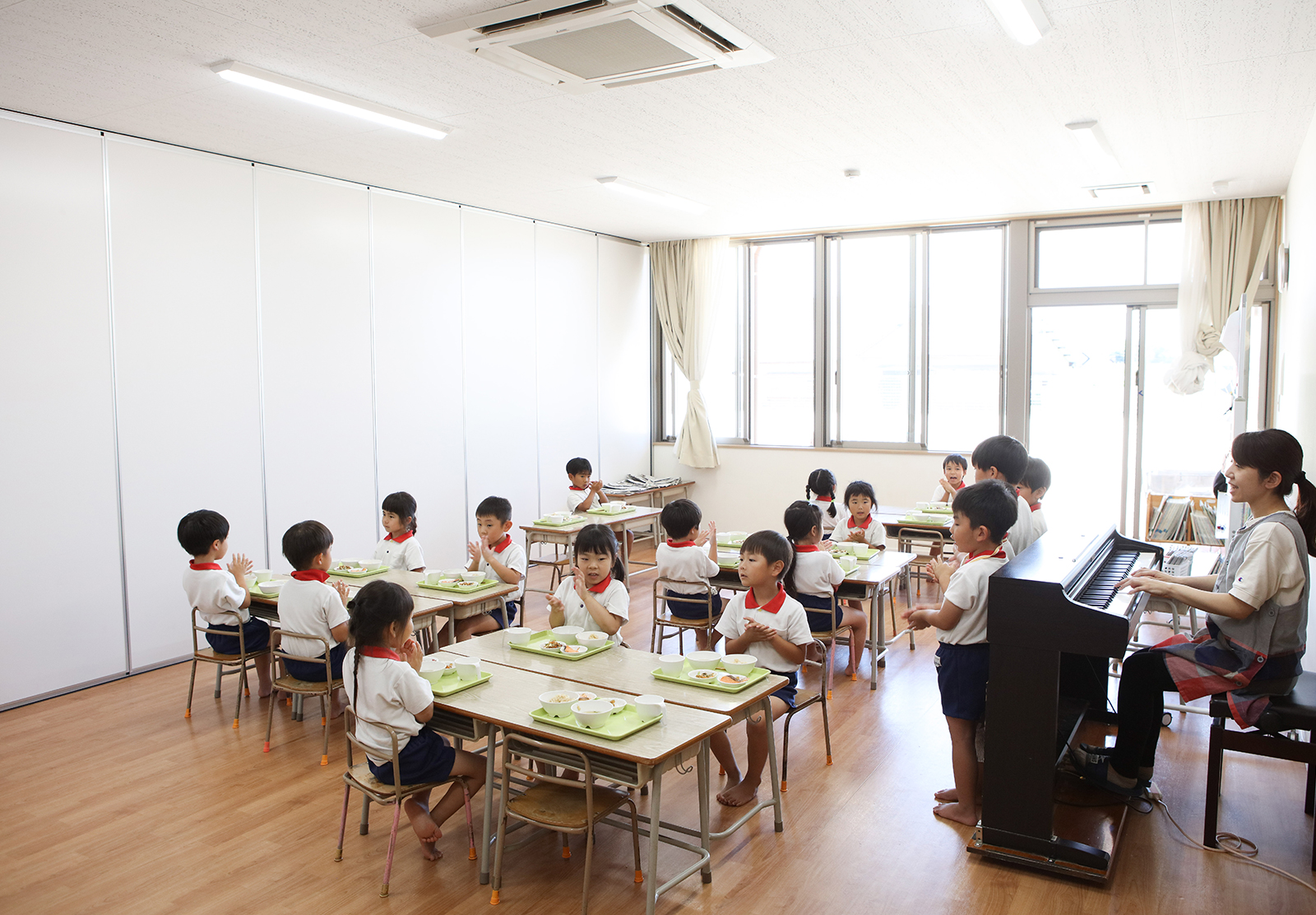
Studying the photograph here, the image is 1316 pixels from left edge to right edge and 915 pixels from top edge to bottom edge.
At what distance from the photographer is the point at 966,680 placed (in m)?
3.31

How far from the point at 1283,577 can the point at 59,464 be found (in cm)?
588

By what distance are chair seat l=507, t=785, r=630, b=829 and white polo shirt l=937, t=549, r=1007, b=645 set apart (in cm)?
138

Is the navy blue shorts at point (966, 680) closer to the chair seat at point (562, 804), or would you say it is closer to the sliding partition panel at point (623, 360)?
the chair seat at point (562, 804)

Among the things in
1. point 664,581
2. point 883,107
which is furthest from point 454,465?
point 883,107

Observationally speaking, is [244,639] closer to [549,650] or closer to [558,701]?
[549,650]

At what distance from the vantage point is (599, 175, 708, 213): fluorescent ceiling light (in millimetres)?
6699

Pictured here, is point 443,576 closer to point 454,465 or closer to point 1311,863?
point 454,465

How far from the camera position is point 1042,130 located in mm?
5293

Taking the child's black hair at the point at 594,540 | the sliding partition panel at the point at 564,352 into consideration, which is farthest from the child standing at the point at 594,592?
the sliding partition panel at the point at 564,352

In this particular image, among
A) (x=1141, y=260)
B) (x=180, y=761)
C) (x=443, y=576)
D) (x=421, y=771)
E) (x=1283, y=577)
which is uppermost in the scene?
(x=1141, y=260)

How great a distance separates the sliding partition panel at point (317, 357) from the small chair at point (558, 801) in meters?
3.78

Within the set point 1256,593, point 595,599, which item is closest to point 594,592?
point 595,599

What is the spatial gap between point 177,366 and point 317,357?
1028 mm

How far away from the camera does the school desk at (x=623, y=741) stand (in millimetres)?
2588
